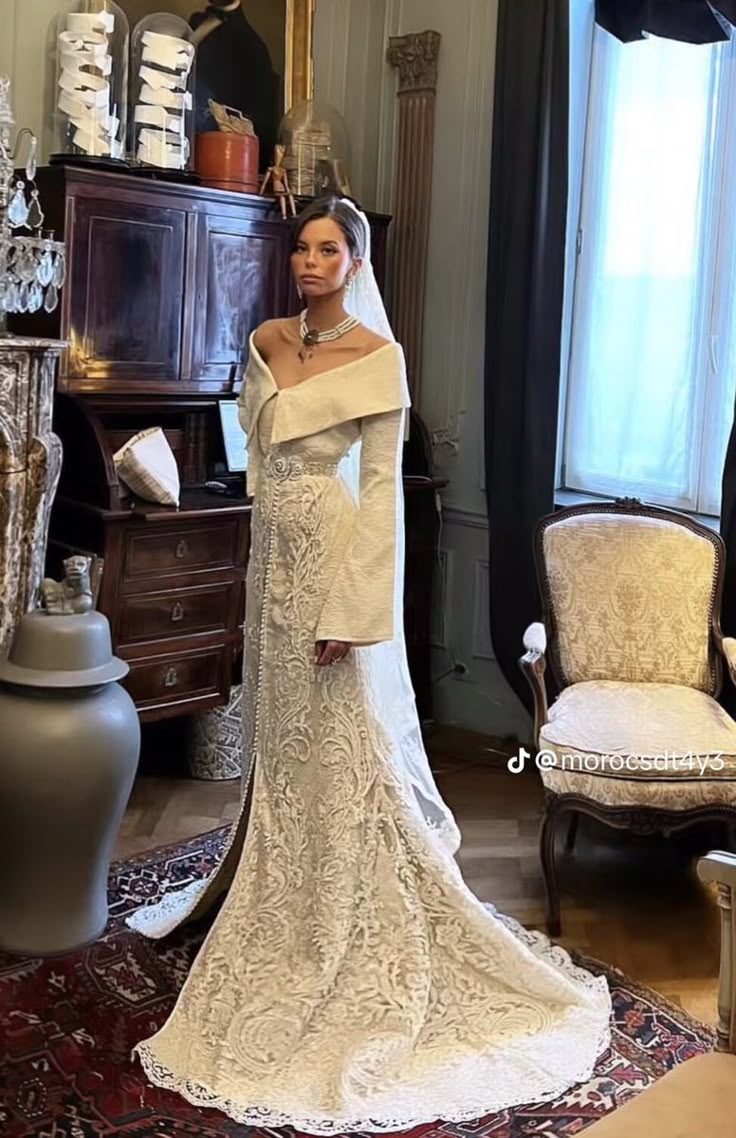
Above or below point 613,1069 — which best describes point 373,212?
above

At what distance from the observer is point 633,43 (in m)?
4.04

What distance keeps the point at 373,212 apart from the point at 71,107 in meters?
1.21

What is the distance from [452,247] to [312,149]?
0.59 metres

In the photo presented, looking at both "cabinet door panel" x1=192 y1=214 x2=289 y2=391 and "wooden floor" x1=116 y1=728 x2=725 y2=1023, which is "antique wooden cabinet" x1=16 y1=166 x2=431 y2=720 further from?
"wooden floor" x1=116 y1=728 x2=725 y2=1023

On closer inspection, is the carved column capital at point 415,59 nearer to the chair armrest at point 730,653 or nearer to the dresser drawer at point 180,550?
the dresser drawer at point 180,550

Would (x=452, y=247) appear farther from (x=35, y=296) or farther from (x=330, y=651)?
(x=330, y=651)

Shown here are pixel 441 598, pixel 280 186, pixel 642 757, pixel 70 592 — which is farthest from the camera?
pixel 441 598

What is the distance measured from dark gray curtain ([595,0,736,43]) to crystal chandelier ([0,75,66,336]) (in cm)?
179

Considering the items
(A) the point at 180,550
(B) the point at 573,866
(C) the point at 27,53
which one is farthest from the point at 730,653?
(C) the point at 27,53

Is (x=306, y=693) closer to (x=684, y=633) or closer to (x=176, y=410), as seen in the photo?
(x=684, y=633)

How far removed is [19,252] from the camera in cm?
313

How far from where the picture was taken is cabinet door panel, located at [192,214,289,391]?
3.80 m

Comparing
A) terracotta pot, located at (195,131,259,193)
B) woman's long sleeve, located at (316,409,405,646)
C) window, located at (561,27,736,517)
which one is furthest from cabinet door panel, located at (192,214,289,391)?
woman's long sleeve, located at (316,409,405,646)

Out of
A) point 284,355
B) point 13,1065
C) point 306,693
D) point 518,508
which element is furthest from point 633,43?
point 13,1065
